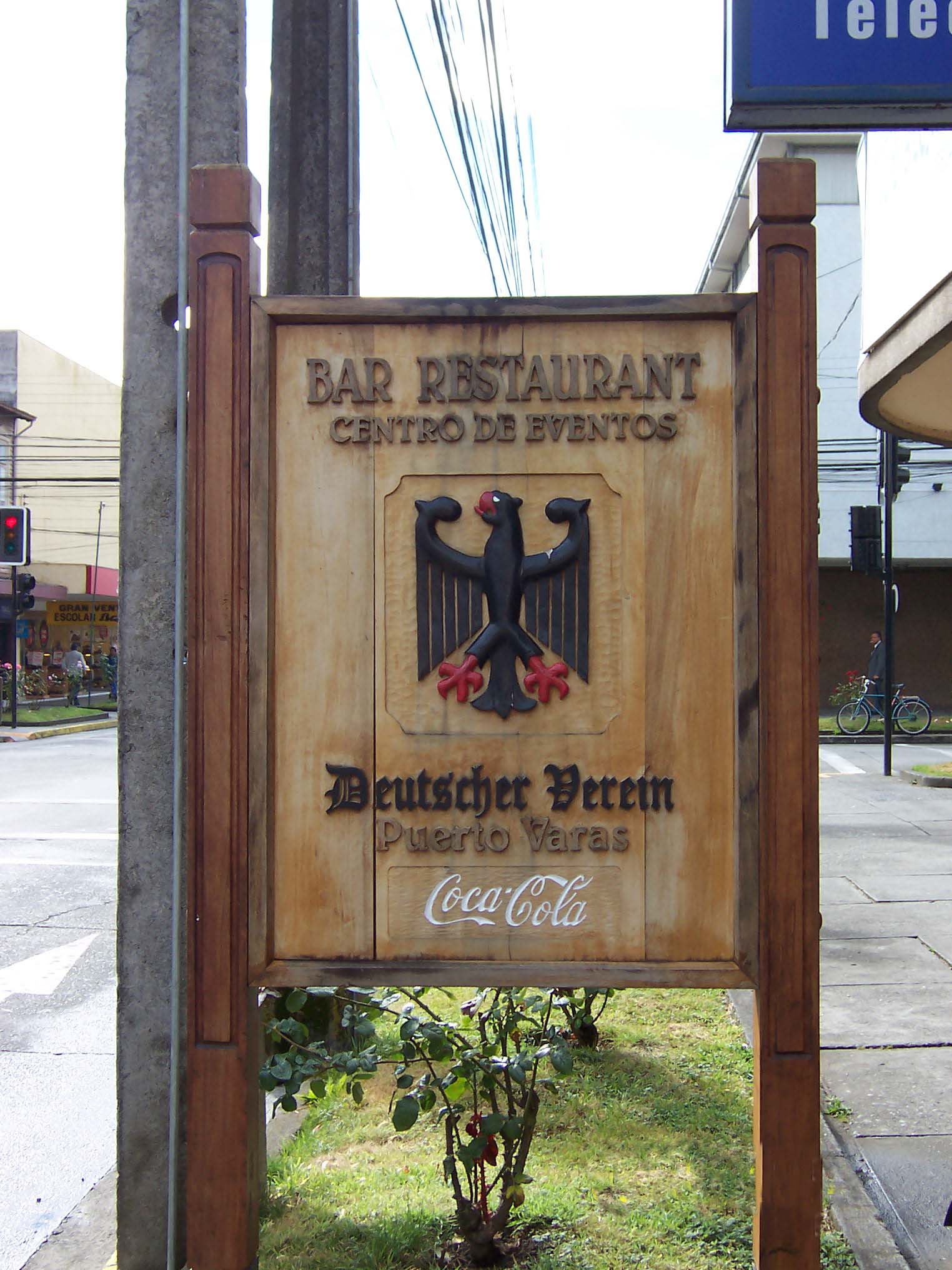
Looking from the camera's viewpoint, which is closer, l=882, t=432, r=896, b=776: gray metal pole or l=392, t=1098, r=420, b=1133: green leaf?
l=392, t=1098, r=420, b=1133: green leaf

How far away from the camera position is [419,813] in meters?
2.50

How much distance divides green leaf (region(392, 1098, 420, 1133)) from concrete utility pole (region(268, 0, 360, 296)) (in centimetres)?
334

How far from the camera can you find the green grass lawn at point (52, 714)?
2562 centimetres

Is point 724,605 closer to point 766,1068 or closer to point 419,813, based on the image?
point 419,813

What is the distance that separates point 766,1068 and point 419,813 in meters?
0.89

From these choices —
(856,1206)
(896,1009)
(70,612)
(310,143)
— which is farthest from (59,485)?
(856,1206)

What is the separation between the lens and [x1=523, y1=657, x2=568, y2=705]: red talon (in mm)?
2465

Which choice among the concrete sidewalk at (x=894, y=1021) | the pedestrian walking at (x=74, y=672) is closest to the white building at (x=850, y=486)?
the concrete sidewalk at (x=894, y=1021)

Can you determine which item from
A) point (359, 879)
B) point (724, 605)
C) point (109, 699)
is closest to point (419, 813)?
point (359, 879)

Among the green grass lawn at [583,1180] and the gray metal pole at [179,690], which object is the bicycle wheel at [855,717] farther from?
the gray metal pole at [179,690]

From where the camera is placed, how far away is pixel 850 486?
27922mm

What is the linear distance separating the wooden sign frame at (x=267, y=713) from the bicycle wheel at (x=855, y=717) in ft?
68.2

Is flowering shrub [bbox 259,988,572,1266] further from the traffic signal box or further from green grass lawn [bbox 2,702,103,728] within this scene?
green grass lawn [bbox 2,702,103,728]

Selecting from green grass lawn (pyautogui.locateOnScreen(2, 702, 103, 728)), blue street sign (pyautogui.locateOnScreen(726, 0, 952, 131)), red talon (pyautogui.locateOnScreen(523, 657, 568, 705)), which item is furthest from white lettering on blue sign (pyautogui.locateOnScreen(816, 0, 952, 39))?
green grass lawn (pyautogui.locateOnScreen(2, 702, 103, 728))
